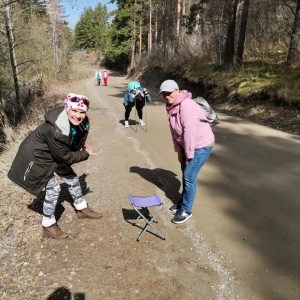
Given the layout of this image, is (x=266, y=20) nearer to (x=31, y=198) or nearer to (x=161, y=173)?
(x=161, y=173)

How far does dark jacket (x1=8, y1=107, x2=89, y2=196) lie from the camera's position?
3.23 m

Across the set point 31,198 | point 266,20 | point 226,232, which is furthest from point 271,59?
point 31,198

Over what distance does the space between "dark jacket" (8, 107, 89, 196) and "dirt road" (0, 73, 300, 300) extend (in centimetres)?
92

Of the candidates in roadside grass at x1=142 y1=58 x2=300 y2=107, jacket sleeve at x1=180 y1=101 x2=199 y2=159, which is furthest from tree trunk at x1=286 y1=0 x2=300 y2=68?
jacket sleeve at x1=180 y1=101 x2=199 y2=159

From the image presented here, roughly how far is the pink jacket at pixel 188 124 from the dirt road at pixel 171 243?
4.14ft

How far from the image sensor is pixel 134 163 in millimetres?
6590

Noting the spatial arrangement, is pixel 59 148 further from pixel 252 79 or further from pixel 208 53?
pixel 208 53

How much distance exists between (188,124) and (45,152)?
1.85m

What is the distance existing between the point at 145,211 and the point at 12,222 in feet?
6.68

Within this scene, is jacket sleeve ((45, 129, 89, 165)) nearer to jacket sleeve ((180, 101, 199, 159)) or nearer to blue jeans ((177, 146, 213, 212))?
jacket sleeve ((180, 101, 199, 159))

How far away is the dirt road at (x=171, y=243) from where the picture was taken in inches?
116

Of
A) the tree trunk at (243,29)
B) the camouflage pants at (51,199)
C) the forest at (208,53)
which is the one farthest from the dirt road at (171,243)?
the tree trunk at (243,29)

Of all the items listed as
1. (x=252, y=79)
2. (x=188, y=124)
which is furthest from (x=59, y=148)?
(x=252, y=79)

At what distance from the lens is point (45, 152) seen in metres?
3.40
